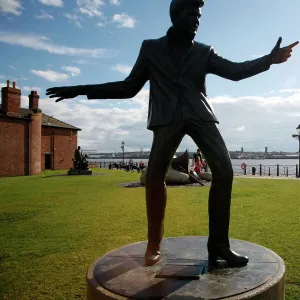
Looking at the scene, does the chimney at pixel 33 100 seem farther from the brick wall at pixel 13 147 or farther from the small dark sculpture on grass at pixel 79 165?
the small dark sculpture on grass at pixel 79 165

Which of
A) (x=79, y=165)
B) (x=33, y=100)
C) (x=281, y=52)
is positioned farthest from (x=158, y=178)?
(x=33, y=100)

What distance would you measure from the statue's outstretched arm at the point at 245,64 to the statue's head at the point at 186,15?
14.2 inches

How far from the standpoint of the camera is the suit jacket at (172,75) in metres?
3.37

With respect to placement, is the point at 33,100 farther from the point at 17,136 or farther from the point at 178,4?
the point at 178,4

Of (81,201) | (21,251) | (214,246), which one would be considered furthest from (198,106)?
(81,201)

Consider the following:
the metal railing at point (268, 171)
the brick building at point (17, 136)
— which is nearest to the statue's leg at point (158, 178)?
the metal railing at point (268, 171)

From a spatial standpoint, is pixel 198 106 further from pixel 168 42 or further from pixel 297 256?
pixel 297 256

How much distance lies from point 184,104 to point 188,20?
0.82 m

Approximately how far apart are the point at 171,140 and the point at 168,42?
3.47 ft

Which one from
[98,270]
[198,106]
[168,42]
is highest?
[168,42]

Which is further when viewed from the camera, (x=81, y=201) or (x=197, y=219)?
(x=81, y=201)

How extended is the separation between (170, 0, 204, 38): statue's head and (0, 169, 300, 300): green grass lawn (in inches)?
127

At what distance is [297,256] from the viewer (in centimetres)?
538

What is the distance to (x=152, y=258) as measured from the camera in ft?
11.2
